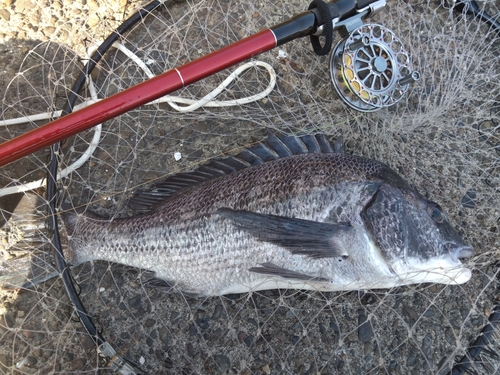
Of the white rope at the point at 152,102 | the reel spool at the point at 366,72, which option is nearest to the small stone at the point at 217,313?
the white rope at the point at 152,102

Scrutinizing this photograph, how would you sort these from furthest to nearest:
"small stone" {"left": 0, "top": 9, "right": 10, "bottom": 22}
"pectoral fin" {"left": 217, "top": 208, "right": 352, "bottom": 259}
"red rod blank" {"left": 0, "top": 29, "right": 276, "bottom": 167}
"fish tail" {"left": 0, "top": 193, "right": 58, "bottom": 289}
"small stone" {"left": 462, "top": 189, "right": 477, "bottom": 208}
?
"small stone" {"left": 0, "top": 9, "right": 10, "bottom": 22} < "small stone" {"left": 462, "top": 189, "right": 477, "bottom": 208} < "fish tail" {"left": 0, "top": 193, "right": 58, "bottom": 289} < "pectoral fin" {"left": 217, "top": 208, "right": 352, "bottom": 259} < "red rod blank" {"left": 0, "top": 29, "right": 276, "bottom": 167}

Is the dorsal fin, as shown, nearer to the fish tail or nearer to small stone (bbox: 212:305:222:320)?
the fish tail

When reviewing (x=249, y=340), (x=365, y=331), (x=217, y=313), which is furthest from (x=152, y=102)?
(x=365, y=331)

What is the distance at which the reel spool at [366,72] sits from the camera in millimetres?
2326

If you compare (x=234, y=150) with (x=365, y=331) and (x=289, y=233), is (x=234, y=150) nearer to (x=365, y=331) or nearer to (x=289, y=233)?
(x=289, y=233)

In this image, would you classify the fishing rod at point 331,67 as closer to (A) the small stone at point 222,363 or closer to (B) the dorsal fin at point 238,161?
(B) the dorsal fin at point 238,161

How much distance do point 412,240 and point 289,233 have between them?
2.18ft

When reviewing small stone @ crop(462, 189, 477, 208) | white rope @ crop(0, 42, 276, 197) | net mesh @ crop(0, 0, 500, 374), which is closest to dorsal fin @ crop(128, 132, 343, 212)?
net mesh @ crop(0, 0, 500, 374)

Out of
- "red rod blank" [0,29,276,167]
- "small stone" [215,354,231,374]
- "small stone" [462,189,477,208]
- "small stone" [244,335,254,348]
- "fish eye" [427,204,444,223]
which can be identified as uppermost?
"red rod blank" [0,29,276,167]

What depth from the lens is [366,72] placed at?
7.81ft

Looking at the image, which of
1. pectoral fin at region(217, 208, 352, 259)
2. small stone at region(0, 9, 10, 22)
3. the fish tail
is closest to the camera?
pectoral fin at region(217, 208, 352, 259)

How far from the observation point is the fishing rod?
184 cm

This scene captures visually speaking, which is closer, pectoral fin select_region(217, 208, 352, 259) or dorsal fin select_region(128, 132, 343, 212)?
pectoral fin select_region(217, 208, 352, 259)

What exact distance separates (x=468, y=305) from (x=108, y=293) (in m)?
2.37
